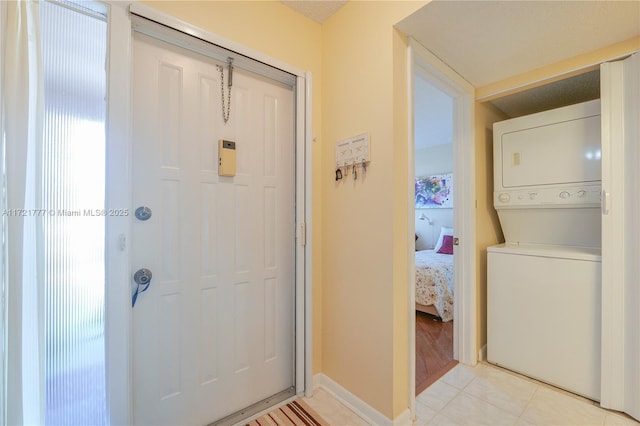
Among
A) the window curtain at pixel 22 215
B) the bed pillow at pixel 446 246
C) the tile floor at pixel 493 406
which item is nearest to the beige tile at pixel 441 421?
the tile floor at pixel 493 406

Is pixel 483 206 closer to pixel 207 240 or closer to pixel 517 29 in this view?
pixel 517 29

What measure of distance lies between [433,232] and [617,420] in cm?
327

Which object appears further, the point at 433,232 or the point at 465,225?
the point at 433,232

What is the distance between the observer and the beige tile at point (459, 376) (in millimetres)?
1806

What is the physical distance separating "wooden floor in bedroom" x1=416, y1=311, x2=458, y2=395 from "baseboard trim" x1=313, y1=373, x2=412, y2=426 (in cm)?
38

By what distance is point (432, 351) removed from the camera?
226cm

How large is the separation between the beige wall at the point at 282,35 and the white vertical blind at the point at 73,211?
1.36 ft

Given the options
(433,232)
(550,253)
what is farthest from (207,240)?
(433,232)

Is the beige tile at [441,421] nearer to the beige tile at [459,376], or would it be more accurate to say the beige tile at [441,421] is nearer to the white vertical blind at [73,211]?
the beige tile at [459,376]

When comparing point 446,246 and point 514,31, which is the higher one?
point 514,31

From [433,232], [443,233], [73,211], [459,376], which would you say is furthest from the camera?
[433,232]

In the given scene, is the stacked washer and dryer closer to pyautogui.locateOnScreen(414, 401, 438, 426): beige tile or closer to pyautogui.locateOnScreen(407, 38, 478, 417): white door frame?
pyautogui.locateOnScreen(407, 38, 478, 417): white door frame

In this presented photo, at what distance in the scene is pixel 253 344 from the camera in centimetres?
156

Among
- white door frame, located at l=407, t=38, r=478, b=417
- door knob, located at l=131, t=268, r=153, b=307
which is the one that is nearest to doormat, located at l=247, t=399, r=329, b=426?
door knob, located at l=131, t=268, r=153, b=307
